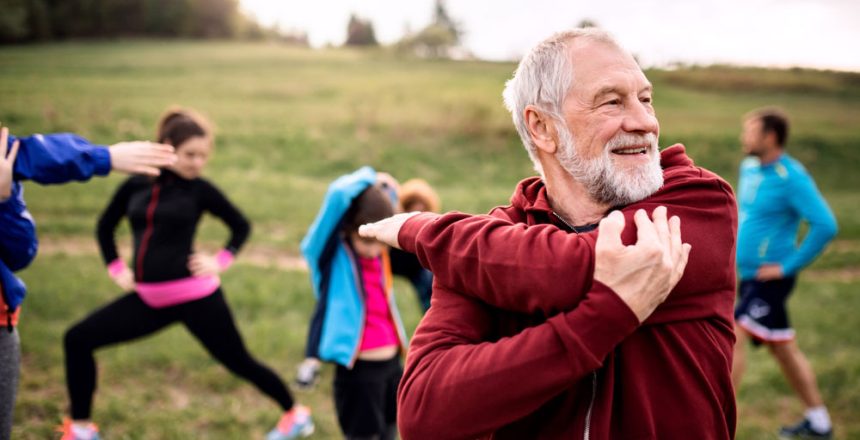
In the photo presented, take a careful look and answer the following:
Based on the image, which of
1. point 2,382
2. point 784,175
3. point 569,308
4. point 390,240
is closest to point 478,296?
point 569,308

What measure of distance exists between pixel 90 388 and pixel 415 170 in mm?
12241

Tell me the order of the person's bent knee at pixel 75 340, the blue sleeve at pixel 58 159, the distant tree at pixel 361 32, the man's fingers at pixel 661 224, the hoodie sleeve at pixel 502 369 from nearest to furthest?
1. the hoodie sleeve at pixel 502 369
2. the man's fingers at pixel 661 224
3. the blue sleeve at pixel 58 159
4. the person's bent knee at pixel 75 340
5. the distant tree at pixel 361 32

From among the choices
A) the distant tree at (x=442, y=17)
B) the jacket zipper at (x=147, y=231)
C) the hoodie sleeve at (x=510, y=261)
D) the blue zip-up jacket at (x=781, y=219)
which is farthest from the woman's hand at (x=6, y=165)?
the distant tree at (x=442, y=17)

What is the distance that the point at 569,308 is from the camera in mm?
1468

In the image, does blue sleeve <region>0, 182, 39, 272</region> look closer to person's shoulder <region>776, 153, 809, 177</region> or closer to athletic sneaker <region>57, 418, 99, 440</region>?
athletic sneaker <region>57, 418, 99, 440</region>

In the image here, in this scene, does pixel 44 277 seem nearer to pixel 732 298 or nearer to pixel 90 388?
pixel 90 388

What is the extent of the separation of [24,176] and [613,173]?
2.47 meters

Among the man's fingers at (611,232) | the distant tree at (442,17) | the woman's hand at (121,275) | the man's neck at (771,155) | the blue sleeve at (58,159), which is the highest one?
the distant tree at (442,17)

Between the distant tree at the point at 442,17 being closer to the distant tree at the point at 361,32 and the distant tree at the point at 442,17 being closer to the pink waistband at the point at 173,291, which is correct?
the distant tree at the point at 361,32

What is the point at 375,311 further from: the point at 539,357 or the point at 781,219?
the point at 781,219

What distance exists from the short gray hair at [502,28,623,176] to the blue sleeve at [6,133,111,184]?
201 centimetres

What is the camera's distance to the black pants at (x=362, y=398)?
364cm

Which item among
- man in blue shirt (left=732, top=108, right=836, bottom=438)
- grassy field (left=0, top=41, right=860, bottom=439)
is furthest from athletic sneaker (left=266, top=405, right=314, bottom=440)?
man in blue shirt (left=732, top=108, right=836, bottom=438)

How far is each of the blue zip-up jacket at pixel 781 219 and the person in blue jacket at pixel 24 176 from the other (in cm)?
479
